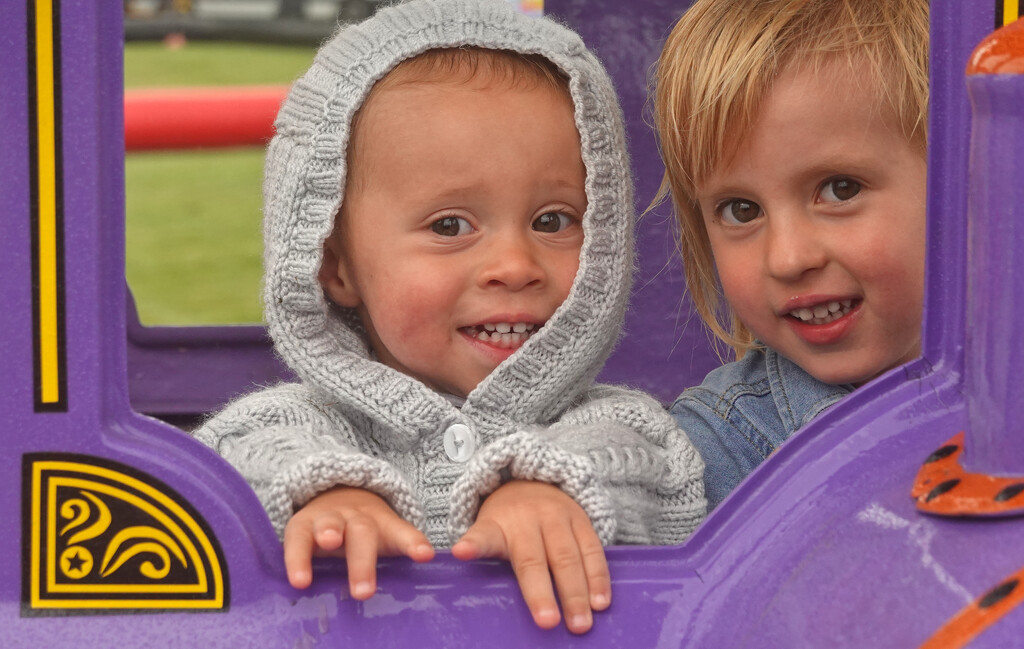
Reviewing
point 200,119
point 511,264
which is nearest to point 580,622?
point 511,264

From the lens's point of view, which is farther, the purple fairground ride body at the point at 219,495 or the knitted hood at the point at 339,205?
the knitted hood at the point at 339,205

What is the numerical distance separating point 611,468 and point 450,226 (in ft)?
0.92

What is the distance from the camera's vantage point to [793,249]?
4.37ft

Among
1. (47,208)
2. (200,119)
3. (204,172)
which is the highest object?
(47,208)

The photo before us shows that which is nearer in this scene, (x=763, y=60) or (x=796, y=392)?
(x=763, y=60)

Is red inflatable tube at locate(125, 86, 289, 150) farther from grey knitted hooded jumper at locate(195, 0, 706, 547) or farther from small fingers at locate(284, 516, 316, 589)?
small fingers at locate(284, 516, 316, 589)

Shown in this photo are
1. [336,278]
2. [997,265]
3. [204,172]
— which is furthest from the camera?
[204,172]

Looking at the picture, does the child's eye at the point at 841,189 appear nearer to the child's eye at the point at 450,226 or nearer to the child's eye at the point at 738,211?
the child's eye at the point at 738,211

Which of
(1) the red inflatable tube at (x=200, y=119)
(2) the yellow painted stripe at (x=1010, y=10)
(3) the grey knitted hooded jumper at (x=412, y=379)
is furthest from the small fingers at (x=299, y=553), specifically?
(1) the red inflatable tube at (x=200, y=119)

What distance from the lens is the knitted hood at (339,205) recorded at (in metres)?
1.30

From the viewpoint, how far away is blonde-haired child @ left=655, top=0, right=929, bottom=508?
133 centimetres

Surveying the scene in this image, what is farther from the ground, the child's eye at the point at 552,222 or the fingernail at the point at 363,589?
the child's eye at the point at 552,222

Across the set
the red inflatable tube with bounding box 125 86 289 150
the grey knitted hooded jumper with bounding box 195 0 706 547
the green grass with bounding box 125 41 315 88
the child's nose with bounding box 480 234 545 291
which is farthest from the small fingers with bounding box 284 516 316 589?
the green grass with bounding box 125 41 315 88

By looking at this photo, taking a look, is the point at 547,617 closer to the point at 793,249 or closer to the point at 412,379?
the point at 412,379
